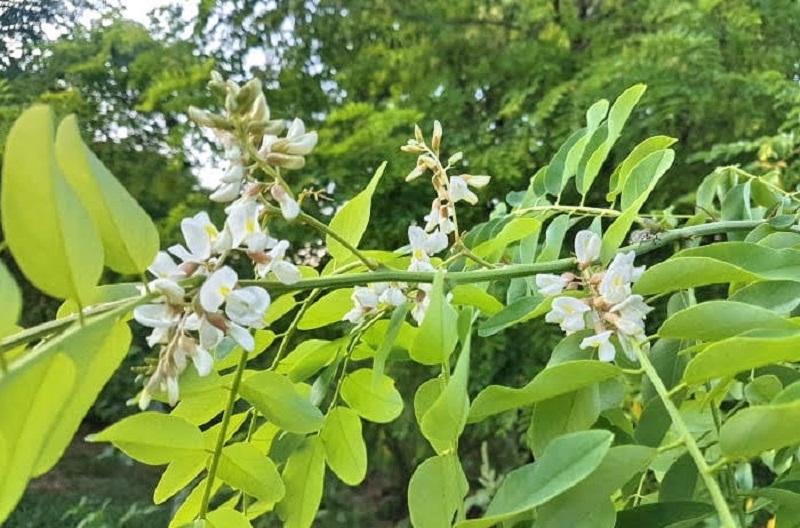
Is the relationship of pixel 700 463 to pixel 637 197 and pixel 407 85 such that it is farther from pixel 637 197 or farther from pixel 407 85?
pixel 407 85

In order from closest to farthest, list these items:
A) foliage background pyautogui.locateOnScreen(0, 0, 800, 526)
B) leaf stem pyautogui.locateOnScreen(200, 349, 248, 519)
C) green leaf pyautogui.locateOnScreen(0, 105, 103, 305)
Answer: green leaf pyautogui.locateOnScreen(0, 105, 103, 305) → leaf stem pyautogui.locateOnScreen(200, 349, 248, 519) → foliage background pyautogui.locateOnScreen(0, 0, 800, 526)

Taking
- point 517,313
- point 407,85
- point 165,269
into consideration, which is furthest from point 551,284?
point 407,85

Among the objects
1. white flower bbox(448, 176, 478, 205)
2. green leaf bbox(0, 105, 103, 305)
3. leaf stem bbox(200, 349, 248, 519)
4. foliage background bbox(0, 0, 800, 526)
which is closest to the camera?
green leaf bbox(0, 105, 103, 305)

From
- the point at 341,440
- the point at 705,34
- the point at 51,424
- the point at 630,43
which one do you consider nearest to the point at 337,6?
the point at 630,43

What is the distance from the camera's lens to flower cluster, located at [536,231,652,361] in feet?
0.81

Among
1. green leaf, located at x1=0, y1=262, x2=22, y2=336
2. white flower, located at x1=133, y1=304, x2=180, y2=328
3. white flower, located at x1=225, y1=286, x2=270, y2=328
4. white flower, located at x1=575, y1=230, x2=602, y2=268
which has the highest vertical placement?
green leaf, located at x1=0, y1=262, x2=22, y2=336

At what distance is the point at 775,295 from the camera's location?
0.89 ft

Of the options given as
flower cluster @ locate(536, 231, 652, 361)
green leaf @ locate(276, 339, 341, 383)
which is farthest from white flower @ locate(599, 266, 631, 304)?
green leaf @ locate(276, 339, 341, 383)

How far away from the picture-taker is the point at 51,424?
0.17 m

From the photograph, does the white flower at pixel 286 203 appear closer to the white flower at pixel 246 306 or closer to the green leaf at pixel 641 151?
the white flower at pixel 246 306

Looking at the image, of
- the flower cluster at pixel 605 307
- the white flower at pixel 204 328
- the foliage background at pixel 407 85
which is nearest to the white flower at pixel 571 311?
the flower cluster at pixel 605 307

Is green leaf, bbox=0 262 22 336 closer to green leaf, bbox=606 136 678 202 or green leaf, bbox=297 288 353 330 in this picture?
green leaf, bbox=297 288 353 330

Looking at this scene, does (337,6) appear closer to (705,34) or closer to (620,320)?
(705,34)

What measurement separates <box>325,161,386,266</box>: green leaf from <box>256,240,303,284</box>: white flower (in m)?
0.06
